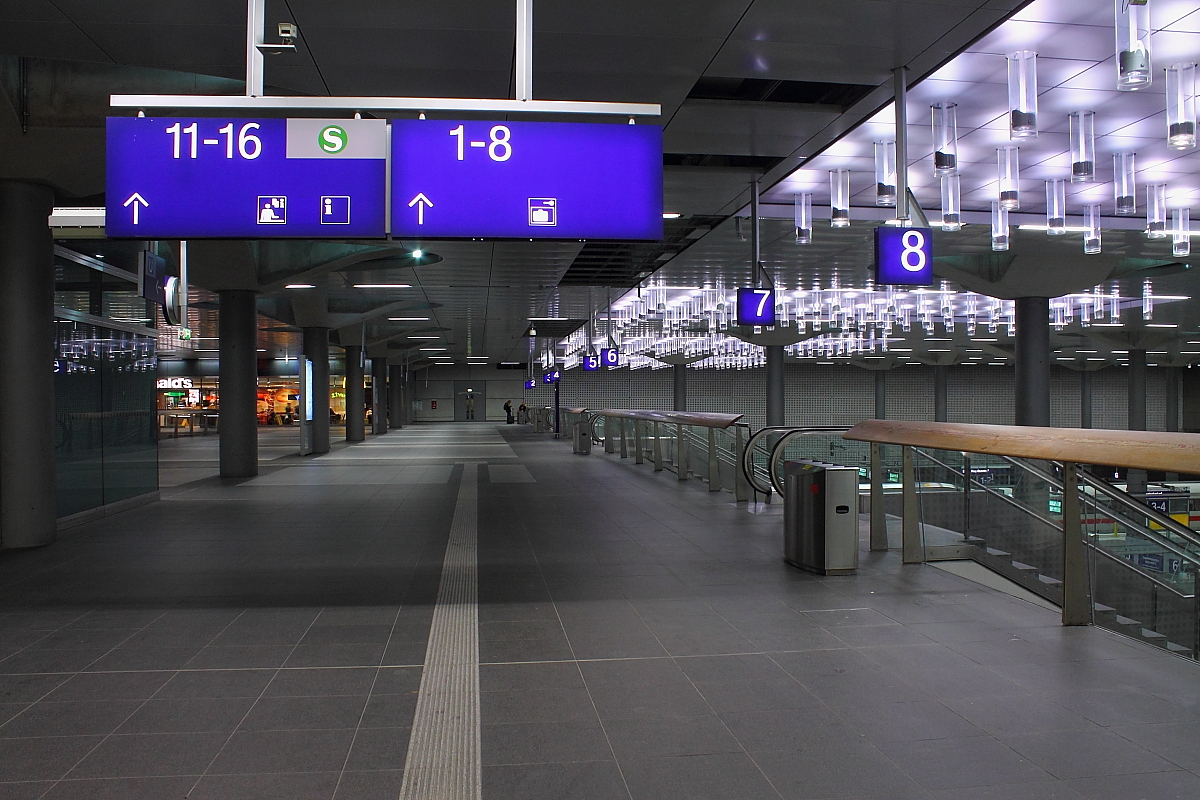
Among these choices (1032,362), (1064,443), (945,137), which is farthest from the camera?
(1032,362)

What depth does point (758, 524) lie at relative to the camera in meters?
9.07

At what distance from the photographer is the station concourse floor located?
119 inches

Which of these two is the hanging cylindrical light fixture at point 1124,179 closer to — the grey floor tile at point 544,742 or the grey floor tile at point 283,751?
the grey floor tile at point 544,742

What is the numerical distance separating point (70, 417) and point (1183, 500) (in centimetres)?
1605

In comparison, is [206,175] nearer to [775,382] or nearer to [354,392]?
[354,392]

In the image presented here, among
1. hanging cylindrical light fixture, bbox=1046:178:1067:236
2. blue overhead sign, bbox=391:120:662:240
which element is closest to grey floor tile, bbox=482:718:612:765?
blue overhead sign, bbox=391:120:662:240

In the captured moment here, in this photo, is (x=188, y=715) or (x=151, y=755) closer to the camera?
(x=151, y=755)

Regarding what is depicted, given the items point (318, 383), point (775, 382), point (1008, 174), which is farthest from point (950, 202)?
→ point (775, 382)

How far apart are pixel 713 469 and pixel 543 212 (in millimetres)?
7922

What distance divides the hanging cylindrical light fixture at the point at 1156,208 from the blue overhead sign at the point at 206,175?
10873mm

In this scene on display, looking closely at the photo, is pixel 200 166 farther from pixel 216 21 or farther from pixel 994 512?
pixel 994 512

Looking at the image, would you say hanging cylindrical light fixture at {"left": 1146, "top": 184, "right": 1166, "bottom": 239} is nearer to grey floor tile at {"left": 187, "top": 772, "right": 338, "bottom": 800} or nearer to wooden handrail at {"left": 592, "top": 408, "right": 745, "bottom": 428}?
wooden handrail at {"left": 592, "top": 408, "right": 745, "bottom": 428}

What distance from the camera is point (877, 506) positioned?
7.37 m

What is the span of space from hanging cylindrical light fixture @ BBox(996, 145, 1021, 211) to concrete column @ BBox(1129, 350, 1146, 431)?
3129 centimetres
